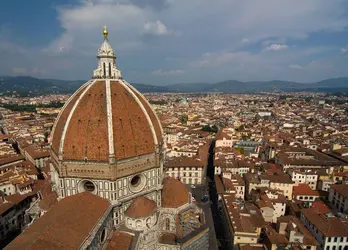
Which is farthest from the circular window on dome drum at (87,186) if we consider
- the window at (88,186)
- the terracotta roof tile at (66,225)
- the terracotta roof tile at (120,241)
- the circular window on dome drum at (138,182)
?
the terracotta roof tile at (120,241)

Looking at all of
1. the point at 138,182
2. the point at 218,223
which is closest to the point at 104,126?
the point at 138,182

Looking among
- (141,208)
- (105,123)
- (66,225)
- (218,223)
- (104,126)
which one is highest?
(105,123)

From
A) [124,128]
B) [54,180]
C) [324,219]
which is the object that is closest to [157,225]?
[124,128]

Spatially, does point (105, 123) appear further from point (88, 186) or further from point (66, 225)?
point (66, 225)

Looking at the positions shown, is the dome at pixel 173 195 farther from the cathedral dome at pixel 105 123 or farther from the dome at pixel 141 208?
the cathedral dome at pixel 105 123

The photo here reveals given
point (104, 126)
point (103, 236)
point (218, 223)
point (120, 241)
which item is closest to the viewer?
point (103, 236)

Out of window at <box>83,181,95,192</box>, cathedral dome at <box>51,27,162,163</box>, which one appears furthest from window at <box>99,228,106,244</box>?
cathedral dome at <box>51,27,162,163</box>
